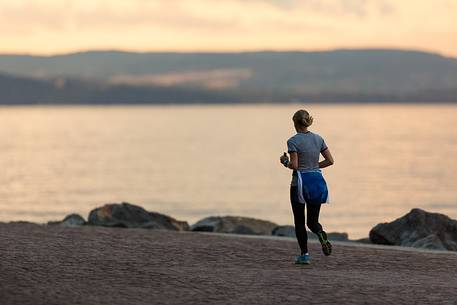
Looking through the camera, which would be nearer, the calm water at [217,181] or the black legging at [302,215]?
the black legging at [302,215]

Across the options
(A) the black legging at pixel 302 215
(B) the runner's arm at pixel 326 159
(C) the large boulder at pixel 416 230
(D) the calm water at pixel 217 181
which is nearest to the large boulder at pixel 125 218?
(C) the large boulder at pixel 416 230

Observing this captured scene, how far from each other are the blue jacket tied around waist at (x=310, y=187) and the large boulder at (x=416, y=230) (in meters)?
4.89

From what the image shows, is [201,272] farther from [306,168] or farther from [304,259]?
[306,168]

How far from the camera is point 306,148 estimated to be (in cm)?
1327

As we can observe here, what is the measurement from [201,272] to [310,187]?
62.3 inches

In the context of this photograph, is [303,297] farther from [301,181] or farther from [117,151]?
[117,151]

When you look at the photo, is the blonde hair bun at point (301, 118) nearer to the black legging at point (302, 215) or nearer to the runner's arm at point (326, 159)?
the runner's arm at point (326, 159)

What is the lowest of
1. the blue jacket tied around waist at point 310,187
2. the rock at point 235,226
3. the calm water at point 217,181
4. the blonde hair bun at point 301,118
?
the blue jacket tied around waist at point 310,187

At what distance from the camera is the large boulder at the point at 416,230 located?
18422mm

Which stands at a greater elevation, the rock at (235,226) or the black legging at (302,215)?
the rock at (235,226)

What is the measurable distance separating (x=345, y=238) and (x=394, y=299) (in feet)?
39.9

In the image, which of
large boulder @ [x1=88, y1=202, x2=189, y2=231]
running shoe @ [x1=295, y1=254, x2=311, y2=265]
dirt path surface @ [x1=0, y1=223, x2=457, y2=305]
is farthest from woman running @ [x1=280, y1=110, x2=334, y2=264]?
large boulder @ [x1=88, y1=202, x2=189, y2=231]

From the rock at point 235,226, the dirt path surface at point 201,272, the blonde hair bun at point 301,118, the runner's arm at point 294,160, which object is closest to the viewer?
the dirt path surface at point 201,272

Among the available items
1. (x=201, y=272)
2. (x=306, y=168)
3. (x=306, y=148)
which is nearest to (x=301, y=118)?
(x=306, y=148)
